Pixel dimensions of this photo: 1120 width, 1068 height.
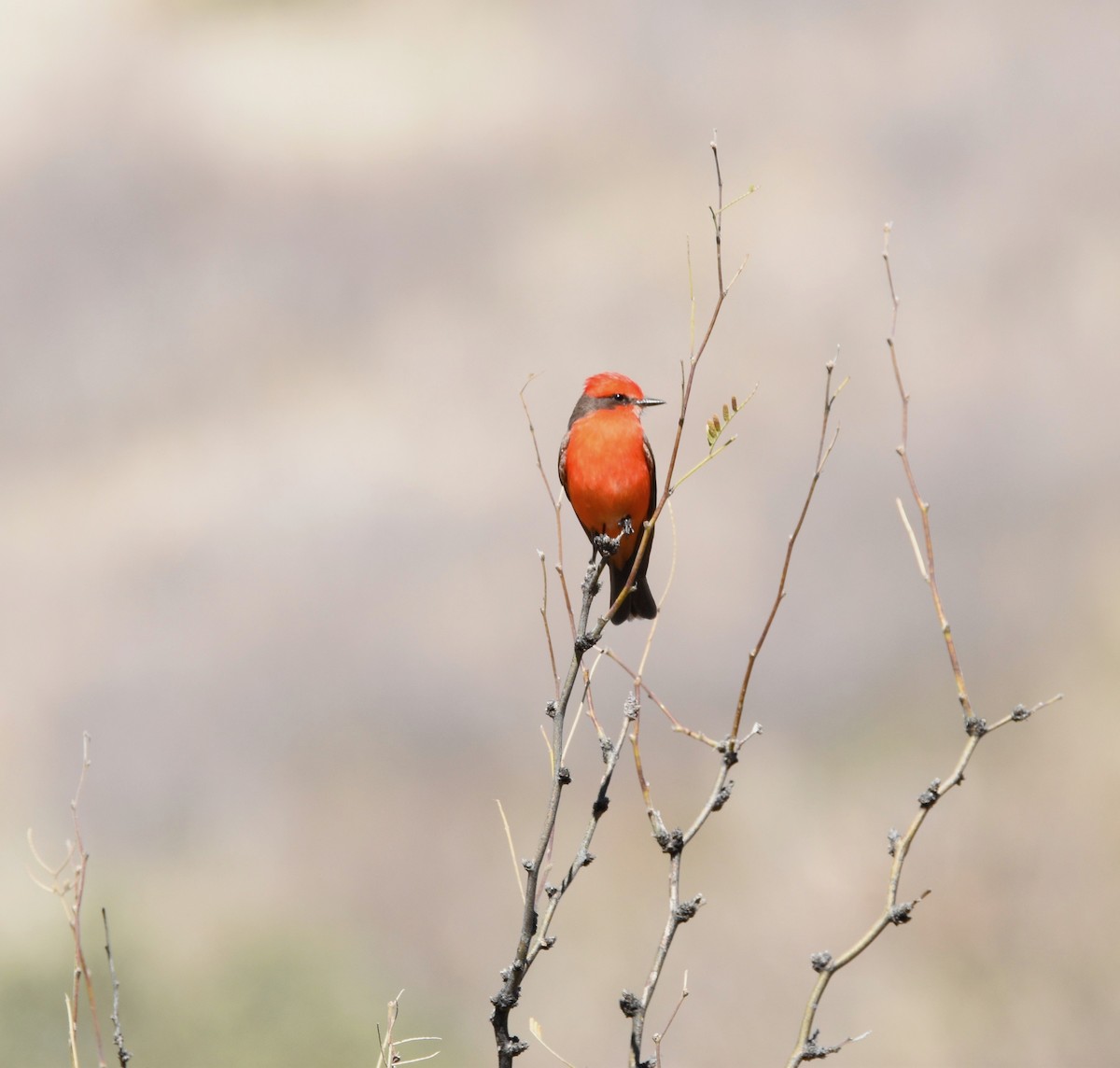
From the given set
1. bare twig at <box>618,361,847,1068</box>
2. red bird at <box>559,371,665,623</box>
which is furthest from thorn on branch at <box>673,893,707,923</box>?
red bird at <box>559,371,665,623</box>

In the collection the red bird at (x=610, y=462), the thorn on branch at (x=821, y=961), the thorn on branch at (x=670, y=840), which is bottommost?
the thorn on branch at (x=821, y=961)

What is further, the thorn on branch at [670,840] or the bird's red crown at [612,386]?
the bird's red crown at [612,386]

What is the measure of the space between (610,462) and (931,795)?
9.38 ft

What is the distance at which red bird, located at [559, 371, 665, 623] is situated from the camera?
4.71 metres

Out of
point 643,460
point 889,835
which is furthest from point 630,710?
point 643,460

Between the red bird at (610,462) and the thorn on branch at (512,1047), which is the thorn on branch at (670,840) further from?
the red bird at (610,462)

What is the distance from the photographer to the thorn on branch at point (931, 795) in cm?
195

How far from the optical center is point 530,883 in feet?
7.04

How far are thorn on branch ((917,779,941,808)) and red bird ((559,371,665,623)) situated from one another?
267 cm

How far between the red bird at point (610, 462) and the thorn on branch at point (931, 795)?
2.67m

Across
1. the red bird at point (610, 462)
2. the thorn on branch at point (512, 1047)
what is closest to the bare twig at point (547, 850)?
the thorn on branch at point (512, 1047)

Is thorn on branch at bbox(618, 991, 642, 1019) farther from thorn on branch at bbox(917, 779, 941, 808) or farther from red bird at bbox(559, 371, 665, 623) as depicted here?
red bird at bbox(559, 371, 665, 623)

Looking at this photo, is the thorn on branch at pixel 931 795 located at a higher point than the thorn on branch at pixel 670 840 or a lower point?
lower

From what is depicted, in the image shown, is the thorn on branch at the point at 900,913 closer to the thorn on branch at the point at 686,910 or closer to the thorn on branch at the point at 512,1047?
the thorn on branch at the point at 686,910
